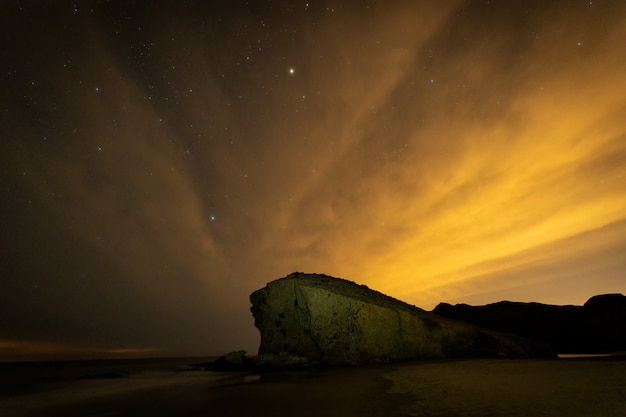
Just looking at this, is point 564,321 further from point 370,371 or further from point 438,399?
point 438,399

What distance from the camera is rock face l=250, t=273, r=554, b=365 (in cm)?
2122

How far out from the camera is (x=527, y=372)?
31.1 ft

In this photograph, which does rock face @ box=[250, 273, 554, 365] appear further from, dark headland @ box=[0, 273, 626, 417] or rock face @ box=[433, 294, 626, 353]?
rock face @ box=[433, 294, 626, 353]

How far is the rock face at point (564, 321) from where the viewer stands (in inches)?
1383

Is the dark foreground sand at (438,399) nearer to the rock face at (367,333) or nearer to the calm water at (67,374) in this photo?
the rock face at (367,333)

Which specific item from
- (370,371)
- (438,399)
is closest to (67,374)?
(370,371)

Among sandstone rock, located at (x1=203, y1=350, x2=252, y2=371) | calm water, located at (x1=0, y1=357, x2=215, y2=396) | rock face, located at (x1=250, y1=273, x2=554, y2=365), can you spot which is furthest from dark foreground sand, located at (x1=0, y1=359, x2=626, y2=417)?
calm water, located at (x1=0, y1=357, x2=215, y2=396)

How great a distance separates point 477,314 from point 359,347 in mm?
30928

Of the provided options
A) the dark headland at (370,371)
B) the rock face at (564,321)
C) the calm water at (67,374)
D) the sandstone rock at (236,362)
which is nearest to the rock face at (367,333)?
the dark headland at (370,371)

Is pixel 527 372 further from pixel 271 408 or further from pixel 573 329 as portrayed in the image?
pixel 573 329

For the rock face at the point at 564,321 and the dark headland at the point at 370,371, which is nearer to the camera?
the dark headland at the point at 370,371

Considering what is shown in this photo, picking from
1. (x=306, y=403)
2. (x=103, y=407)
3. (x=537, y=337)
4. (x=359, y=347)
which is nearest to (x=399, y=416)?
(x=306, y=403)

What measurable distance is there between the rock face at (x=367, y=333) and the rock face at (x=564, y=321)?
1819cm

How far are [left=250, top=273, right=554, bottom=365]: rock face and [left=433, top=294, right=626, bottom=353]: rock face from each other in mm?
18191
